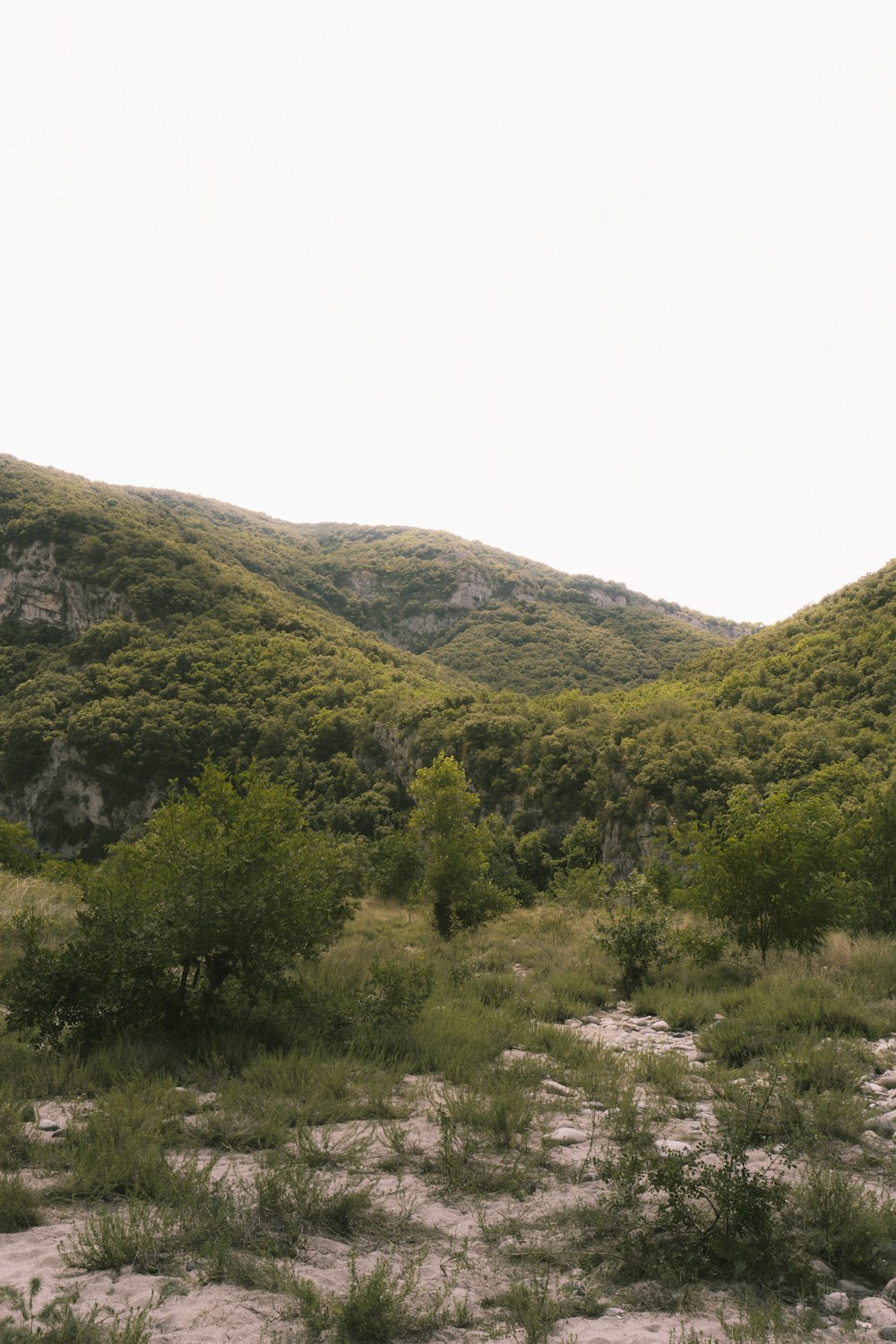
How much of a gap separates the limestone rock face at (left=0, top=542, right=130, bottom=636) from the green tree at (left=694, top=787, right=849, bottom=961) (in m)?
87.0

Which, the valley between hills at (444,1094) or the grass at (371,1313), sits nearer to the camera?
the grass at (371,1313)

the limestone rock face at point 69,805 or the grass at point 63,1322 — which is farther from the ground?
the grass at point 63,1322

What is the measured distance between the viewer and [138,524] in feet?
333

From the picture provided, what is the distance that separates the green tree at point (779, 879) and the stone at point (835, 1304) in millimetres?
7440

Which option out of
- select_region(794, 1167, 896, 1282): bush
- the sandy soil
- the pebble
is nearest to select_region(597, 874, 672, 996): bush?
the sandy soil

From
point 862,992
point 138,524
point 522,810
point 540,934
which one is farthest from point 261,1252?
point 138,524

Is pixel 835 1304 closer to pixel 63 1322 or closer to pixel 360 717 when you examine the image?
pixel 63 1322

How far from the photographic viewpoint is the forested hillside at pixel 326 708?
40812mm

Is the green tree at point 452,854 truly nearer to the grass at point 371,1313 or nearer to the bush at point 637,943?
the bush at point 637,943

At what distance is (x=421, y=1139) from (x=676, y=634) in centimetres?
16054

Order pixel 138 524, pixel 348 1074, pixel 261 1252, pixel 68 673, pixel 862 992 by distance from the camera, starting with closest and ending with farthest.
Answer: pixel 261 1252 → pixel 348 1074 → pixel 862 992 → pixel 68 673 → pixel 138 524

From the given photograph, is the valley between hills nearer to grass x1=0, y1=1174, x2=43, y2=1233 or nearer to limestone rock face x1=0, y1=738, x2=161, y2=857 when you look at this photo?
grass x1=0, y1=1174, x2=43, y2=1233

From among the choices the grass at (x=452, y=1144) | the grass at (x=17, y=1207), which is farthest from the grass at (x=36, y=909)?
the grass at (x=17, y=1207)

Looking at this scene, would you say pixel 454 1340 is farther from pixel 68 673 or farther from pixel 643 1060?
pixel 68 673
